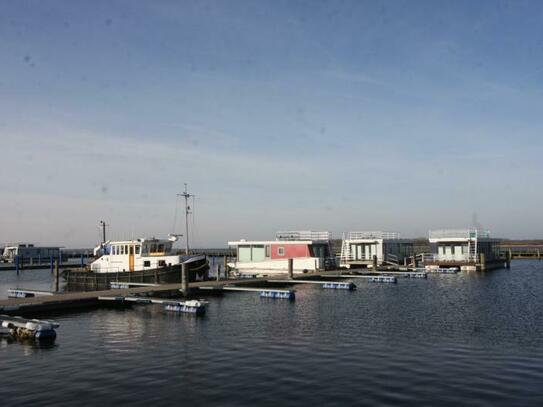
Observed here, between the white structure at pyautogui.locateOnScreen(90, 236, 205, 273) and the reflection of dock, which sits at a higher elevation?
the white structure at pyautogui.locateOnScreen(90, 236, 205, 273)

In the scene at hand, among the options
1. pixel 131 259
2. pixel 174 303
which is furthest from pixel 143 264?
pixel 174 303

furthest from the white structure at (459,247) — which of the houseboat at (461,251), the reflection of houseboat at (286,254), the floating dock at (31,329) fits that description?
the floating dock at (31,329)

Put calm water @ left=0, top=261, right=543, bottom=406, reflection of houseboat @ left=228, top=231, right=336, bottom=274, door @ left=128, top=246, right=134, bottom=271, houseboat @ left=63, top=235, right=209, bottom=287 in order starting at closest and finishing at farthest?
calm water @ left=0, top=261, right=543, bottom=406 < houseboat @ left=63, top=235, right=209, bottom=287 < door @ left=128, top=246, right=134, bottom=271 < reflection of houseboat @ left=228, top=231, right=336, bottom=274

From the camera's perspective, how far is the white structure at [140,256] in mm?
47812

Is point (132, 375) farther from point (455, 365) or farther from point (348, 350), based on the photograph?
point (455, 365)

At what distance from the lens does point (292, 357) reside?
2023 centimetres

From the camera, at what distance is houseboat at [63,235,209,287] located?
46562 millimetres

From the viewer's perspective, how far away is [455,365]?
61.2 feet

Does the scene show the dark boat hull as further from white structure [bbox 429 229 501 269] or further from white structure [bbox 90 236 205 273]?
white structure [bbox 429 229 501 269]

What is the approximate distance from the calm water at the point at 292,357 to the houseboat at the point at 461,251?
28.9 metres

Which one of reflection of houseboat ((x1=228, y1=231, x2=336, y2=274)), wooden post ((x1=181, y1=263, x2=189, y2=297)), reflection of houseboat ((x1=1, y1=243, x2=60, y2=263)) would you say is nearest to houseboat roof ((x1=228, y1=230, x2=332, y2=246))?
reflection of houseboat ((x1=228, y1=231, x2=336, y2=274))

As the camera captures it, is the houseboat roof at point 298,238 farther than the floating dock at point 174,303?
Yes

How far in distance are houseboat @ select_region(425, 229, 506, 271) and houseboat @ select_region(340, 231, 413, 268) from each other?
4.82 meters

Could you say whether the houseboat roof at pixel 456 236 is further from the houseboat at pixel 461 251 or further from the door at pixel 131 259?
the door at pixel 131 259
